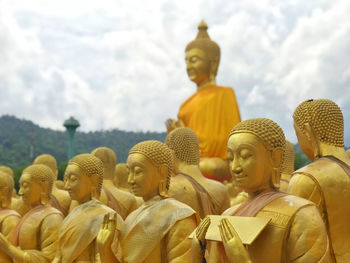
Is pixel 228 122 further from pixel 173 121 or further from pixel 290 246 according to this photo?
pixel 290 246

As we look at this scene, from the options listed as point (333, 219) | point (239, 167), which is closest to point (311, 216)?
point (239, 167)

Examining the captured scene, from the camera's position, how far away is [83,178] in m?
6.61

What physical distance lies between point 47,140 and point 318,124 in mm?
45571

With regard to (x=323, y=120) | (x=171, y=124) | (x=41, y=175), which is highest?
(x=171, y=124)

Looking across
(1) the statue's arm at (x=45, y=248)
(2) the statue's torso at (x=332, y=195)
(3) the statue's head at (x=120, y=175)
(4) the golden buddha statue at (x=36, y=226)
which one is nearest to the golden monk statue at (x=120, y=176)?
(3) the statue's head at (x=120, y=175)

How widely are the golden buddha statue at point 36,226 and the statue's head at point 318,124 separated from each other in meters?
3.47

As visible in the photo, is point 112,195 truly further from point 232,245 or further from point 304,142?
point 232,245

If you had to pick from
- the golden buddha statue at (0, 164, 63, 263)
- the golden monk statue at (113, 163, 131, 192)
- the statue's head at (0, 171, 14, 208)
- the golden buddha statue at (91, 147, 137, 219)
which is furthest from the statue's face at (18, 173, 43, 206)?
the golden monk statue at (113, 163, 131, 192)

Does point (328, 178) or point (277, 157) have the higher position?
point (277, 157)

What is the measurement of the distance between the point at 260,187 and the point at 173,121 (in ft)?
32.4

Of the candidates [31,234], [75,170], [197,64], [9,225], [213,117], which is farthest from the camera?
[197,64]

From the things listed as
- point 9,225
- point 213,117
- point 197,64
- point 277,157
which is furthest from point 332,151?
point 197,64

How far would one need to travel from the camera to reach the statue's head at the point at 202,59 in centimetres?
1546

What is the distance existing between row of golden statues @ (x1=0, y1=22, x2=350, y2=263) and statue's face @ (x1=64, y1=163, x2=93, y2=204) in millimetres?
12
